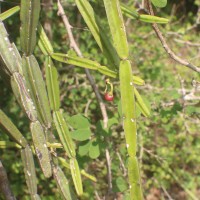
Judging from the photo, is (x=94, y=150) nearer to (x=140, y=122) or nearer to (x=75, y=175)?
(x=75, y=175)

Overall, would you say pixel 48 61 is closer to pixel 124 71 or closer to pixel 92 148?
pixel 124 71

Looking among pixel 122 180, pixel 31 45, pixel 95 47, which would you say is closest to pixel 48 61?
pixel 31 45

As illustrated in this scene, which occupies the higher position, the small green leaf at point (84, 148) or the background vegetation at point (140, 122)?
the small green leaf at point (84, 148)

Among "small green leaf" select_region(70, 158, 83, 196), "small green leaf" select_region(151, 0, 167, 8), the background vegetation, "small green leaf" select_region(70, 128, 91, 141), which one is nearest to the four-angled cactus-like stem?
"small green leaf" select_region(70, 158, 83, 196)

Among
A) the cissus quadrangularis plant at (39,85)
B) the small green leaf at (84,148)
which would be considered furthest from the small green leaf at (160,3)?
the small green leaf at (84,148)

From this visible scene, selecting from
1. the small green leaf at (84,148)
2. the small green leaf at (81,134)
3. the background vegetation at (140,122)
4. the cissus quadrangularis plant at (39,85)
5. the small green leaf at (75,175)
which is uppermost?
the cissus quadrangularis plant at (39,85)

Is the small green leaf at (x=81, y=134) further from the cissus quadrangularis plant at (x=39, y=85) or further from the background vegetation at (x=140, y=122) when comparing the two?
the background vegetation at (x=140, y=122)

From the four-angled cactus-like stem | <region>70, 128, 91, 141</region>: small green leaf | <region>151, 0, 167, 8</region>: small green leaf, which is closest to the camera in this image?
the four-angled cactus-like stem

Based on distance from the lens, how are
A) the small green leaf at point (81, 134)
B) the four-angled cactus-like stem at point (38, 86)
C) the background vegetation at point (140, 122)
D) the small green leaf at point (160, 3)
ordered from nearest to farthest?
the four-angled cactus-like stem at point (38, 86), the small green leaf at point (160, 3), the small green leaf at point (81, 134), the background vegetation at point (140, 122)

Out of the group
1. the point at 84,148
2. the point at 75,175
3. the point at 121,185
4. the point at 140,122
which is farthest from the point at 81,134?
the point at 140,122

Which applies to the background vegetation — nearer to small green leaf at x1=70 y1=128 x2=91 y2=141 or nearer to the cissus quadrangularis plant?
small green leaf at x1=70 y1=128 x2=91 y2=141

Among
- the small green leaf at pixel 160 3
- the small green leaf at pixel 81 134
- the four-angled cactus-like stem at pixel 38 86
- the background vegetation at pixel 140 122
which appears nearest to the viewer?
the four-angled cactus-like stem at pixel 38 86

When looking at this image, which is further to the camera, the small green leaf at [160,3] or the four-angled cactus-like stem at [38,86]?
the small green leaf at [160,3]
